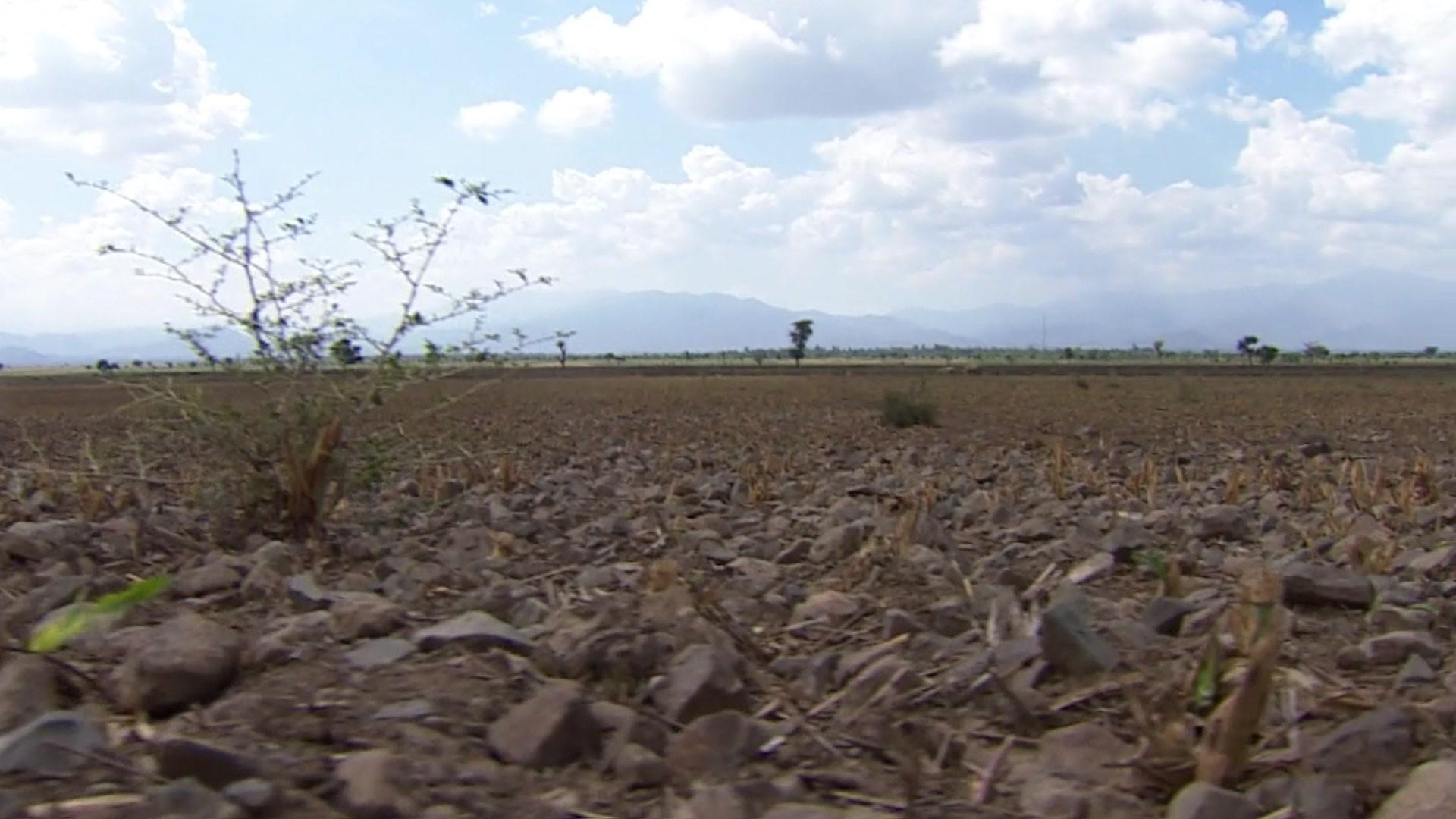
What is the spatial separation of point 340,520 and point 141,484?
1.10 metres

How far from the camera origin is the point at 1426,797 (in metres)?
2.37

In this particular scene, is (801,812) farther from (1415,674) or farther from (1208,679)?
(1415,674)

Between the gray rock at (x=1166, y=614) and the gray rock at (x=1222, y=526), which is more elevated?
the gray rock at (x=1166, y=614)

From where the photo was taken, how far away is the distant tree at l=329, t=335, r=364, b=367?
→ 6.12 metres

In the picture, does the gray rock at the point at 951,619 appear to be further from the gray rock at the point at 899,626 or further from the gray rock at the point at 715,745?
the gray rock at the point at 715,745

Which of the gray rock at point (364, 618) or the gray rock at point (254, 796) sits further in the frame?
the gray rock at point (364, 618)

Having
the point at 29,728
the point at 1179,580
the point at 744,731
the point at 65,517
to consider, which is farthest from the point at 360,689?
the point at 65,517

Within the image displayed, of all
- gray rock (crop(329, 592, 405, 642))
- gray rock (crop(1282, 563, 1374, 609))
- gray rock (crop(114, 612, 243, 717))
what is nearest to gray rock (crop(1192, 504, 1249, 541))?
gray rock (crop(1282, 563, 1374, 609))

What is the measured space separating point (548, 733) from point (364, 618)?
1.14m

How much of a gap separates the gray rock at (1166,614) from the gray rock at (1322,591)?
378 millimetres

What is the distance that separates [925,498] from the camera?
7.04 meters

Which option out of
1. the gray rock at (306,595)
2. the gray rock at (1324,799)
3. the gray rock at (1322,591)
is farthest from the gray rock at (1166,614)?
the gray rock at (306,595)

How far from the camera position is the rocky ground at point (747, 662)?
2459 mm

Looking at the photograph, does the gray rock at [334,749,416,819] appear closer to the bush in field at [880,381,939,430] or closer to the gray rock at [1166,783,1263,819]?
the gray rock at [1166,783,1263,819]
